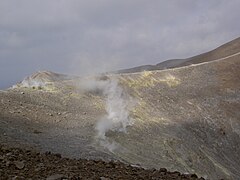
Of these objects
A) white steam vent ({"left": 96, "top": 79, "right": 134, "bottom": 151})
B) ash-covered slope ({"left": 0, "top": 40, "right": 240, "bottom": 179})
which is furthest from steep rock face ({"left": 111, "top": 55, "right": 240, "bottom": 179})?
white steam vent ({"left": 96, "top": 79, "right": 134, "bottom": 151})

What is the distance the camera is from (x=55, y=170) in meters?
8.90

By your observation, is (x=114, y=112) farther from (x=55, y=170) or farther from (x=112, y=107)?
(x=55, y=170)

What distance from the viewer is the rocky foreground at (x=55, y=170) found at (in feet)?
27.7

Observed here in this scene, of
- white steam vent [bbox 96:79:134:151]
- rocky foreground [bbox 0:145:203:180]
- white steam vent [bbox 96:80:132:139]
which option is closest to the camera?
rocky foreground [bbox 0:145:203:180]

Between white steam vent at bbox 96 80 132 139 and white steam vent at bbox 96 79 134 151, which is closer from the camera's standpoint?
white steam vent at bbox 96 79 134 151

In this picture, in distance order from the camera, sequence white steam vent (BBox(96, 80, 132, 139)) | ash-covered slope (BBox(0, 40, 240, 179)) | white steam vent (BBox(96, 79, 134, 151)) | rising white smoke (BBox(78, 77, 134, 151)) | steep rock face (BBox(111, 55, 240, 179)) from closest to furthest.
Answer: ash-covered slope (BBox(0, 40, 240, 179)) < white steam vent (BBox(96, 79, 134, 151)) < rising white smoke (BBox(78, 77, 134, 151)) < steep rock face (BBox(111, 55, 240, 179)) < white steam vent (BBox(96, 80, 132, 139))

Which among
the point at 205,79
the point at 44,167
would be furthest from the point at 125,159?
the point at 205,79

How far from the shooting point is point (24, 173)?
8.51 meters

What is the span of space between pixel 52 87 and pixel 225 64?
24.3 meters

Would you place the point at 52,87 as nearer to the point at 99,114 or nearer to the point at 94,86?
the point at 94,86

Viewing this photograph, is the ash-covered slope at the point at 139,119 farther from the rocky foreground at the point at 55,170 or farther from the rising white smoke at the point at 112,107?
the rocky foreground at the point at 55,170

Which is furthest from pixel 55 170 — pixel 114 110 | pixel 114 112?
pixel 114 110

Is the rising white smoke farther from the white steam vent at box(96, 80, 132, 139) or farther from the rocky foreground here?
the rocky foreground

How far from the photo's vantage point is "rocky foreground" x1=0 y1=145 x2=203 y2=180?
844 cm
